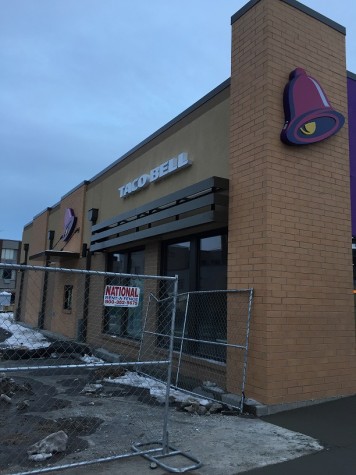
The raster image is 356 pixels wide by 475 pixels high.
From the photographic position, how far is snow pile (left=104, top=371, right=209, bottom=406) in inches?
313

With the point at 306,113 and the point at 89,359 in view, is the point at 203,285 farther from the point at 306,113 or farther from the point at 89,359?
the point at 89,359

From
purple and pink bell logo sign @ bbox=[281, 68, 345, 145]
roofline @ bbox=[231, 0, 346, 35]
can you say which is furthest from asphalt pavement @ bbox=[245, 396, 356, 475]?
roofline @ bbox=[231, 0, 346, 35]

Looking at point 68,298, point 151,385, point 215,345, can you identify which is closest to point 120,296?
point 215,345

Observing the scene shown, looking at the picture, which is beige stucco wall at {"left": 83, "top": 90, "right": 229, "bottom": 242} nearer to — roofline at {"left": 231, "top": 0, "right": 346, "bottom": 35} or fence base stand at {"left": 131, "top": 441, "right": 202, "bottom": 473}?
roofline at {"left": 231, "top": 0, "right": 346, "bottom": 35}

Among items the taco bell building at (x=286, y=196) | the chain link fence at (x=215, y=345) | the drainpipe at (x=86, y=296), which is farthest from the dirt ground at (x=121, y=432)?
the drainpipe at (x=86, y=296)

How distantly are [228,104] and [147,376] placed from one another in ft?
19.6

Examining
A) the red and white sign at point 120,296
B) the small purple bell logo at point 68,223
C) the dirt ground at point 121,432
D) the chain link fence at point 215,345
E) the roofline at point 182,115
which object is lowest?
the dirt ground at point 121,432

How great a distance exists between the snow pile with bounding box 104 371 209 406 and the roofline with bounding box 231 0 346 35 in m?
7.13

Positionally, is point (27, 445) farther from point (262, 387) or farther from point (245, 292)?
point (245, 292)

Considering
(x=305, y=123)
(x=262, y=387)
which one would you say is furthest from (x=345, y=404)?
(x=305, y=123)

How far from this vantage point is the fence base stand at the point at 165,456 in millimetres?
4677

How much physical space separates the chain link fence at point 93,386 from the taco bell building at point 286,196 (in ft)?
5.76

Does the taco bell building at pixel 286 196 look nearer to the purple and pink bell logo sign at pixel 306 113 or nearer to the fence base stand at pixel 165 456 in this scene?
the purple and pink bell logo sign at pixel 306 113

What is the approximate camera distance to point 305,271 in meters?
7.79
